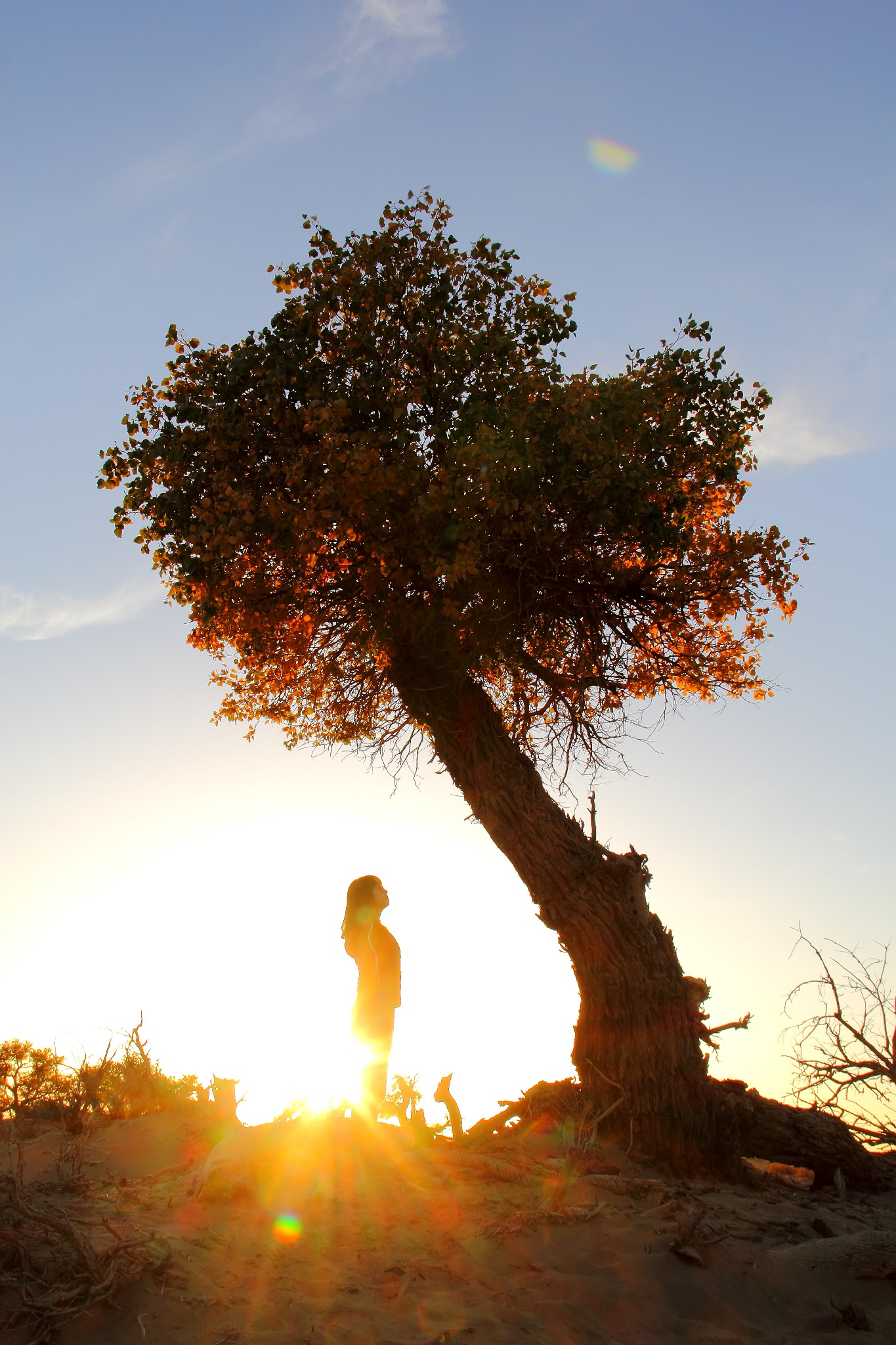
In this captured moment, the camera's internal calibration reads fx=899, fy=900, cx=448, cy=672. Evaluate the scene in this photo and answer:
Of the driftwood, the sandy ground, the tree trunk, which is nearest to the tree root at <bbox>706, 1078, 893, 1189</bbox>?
the tree trunk

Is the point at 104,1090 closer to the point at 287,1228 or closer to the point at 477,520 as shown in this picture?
the point at 287,1228

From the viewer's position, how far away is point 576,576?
10.2 m

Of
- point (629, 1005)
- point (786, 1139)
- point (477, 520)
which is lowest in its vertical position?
point (786, 1139)

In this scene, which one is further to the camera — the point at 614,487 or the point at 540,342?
the point at 540,342

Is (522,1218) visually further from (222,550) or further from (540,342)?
(540,342)

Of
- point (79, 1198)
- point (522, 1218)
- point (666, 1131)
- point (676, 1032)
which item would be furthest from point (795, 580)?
point (79, 1198)

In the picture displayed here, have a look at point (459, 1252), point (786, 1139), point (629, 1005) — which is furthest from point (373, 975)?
point (786, 1139)

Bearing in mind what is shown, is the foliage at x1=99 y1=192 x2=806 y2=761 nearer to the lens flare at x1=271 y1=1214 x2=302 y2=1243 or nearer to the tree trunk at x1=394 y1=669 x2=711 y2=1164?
the tree trunk at x1=394 y1=669 x2=711 y2=1164

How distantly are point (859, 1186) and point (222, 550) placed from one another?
8741 mm

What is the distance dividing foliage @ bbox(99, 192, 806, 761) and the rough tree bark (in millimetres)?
1317

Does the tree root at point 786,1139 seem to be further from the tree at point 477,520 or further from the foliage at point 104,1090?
the foliage at point 104,1090

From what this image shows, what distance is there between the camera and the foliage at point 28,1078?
10547 mm

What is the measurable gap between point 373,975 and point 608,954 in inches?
93.4

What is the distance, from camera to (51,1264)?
5051 mm
